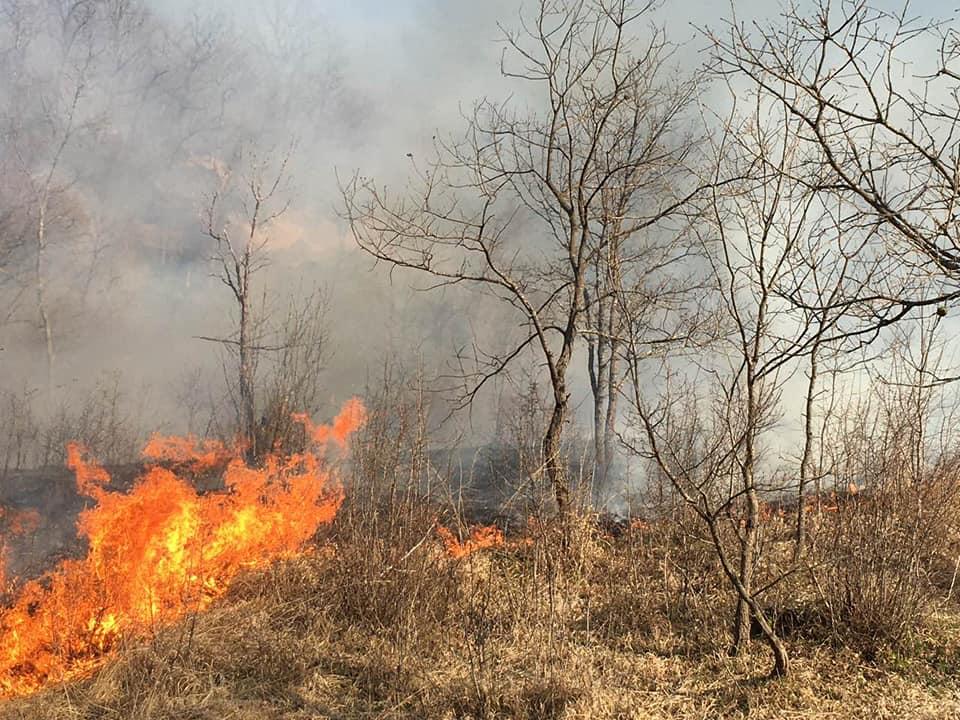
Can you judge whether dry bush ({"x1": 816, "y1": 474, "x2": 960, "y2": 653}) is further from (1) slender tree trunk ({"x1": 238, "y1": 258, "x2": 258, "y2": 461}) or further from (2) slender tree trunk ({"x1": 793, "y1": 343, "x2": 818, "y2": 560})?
(1) slender tree trunk ({"x1": 238, "y1": 258, "x2": 258, "y2": 461})

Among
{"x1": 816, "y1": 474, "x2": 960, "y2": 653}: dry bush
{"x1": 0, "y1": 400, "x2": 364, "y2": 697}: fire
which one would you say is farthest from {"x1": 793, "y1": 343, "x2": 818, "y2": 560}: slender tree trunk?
{"x1": 0, "y1": 400, "x2": 364, "y2": 697}: fire

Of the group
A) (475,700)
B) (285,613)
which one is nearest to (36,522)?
(285,613)

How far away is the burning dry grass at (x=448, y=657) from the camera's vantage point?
17.8 ft

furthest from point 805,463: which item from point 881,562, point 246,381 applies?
point 246,381

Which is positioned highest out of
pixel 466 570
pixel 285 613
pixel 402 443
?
pixel 402 443

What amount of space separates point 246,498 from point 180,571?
2.20 metres

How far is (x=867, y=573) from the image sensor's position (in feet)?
21.6

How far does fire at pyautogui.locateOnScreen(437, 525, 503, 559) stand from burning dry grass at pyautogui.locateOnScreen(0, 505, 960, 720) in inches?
7.1

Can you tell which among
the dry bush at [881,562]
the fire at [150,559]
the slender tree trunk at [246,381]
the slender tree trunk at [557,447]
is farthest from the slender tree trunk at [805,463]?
the slender tree trunk at [246,381]

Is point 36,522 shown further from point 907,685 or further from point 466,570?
point 907,685

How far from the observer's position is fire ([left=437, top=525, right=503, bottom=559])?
299 inches

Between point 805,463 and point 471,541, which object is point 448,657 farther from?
point 805,463

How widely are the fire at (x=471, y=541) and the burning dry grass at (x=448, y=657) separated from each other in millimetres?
179

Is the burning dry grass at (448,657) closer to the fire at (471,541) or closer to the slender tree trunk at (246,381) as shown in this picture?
the fire at (471,541)
